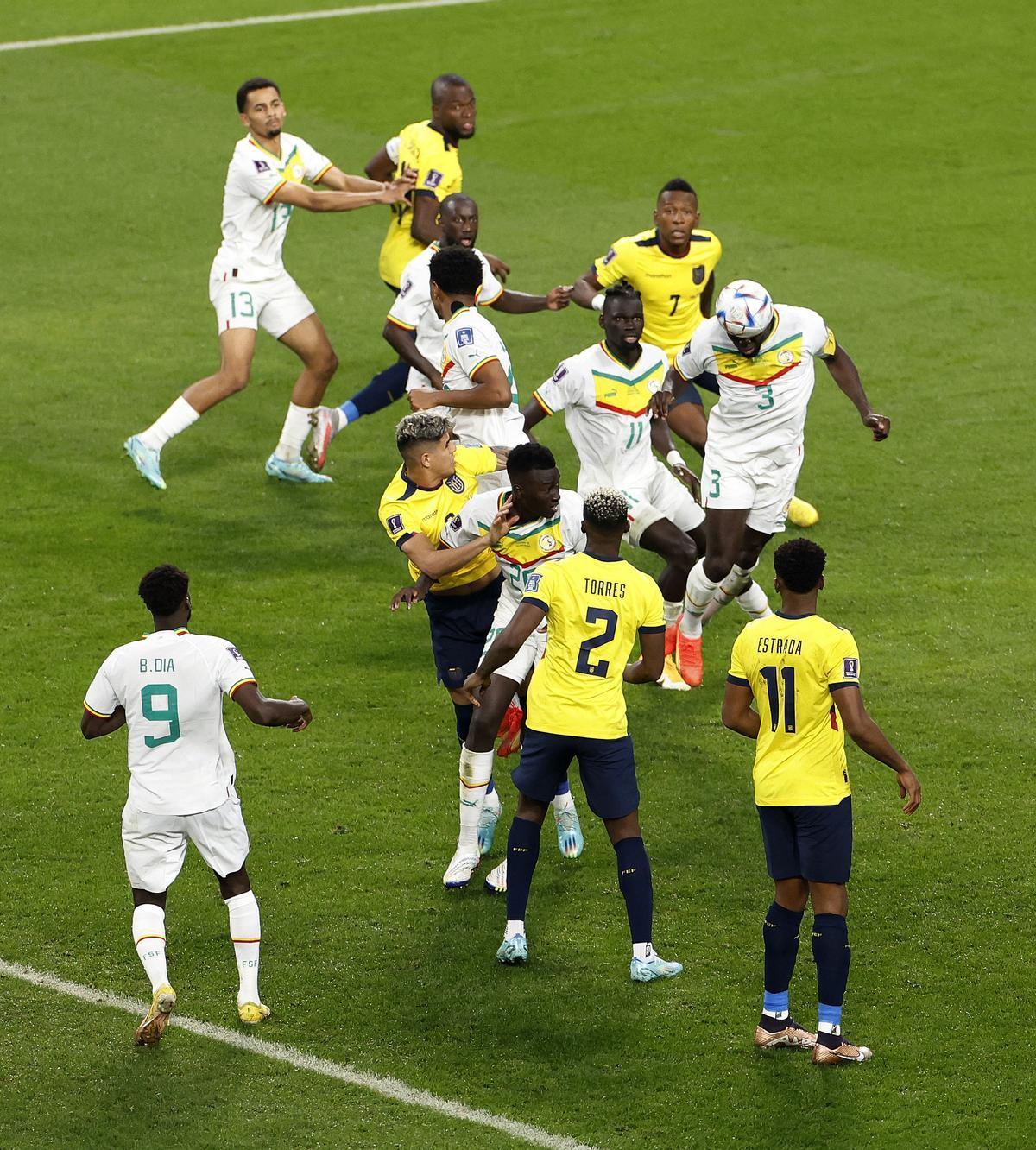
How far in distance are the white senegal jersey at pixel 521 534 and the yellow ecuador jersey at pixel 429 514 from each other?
0.12 m

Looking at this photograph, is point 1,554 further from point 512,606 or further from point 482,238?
point 482,238

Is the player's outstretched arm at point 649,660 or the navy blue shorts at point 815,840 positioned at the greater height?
the player's outstretched arm at point 649,660

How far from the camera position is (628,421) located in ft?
32.7

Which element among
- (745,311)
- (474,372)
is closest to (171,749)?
(474,372)

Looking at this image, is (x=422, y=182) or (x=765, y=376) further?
(x=422, y=182)

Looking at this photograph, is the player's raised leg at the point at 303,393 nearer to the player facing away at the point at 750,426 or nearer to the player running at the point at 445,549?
the player facing away at the point at 750,426

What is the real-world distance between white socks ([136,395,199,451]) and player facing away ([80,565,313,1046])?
5.78 meters

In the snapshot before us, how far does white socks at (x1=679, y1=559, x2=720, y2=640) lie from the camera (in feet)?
33.4

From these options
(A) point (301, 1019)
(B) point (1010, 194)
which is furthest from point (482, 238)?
(A) point (301, 1019)

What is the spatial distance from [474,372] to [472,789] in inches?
99.2

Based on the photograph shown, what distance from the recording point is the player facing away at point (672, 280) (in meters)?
11.5

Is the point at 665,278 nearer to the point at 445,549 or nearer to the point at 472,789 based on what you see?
the point at 445,549

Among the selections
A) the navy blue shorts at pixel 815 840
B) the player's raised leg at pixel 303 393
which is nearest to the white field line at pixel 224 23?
the player's raised leg at pixel 303 393

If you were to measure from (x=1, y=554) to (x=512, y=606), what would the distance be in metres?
5.03
